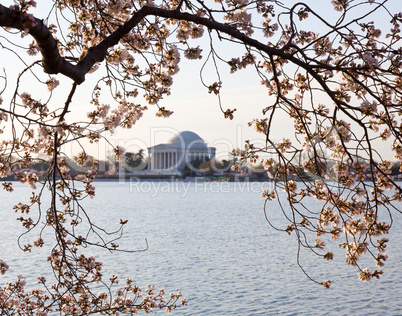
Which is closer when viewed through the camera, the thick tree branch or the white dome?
the thick tree branch

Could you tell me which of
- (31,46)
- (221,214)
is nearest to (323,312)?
(31,46)

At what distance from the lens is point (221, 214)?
32531mm

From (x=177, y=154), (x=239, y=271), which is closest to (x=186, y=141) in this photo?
(x=177, y=154)

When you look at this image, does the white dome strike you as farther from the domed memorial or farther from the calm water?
the calm water

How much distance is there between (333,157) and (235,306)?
7102 millimetres

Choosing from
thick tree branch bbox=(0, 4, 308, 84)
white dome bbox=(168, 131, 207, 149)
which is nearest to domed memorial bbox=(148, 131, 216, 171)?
white dome bbox=(168, 131, 207, 149)

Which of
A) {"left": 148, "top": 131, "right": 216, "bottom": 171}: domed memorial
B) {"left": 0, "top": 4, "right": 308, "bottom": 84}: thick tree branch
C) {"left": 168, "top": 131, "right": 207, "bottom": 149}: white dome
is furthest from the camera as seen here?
{"left": 168, "top": 131, "right": 207, "bottom": 149}: white dome

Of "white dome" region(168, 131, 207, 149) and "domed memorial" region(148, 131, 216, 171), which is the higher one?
"white dome" region(168, 131, 207, 149)

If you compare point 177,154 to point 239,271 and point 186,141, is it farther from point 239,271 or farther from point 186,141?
point 239,271

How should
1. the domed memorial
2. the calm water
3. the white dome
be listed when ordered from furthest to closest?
the white dome → the domed memorial → the calm water

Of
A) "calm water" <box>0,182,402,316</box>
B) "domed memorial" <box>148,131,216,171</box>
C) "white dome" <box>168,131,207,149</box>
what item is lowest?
"calm water" <box>0,182,402,316</box>

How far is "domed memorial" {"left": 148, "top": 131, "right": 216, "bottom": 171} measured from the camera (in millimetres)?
95500

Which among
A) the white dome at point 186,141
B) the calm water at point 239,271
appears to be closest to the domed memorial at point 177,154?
the white dome at point 186,141

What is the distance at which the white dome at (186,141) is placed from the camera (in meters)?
97.4
